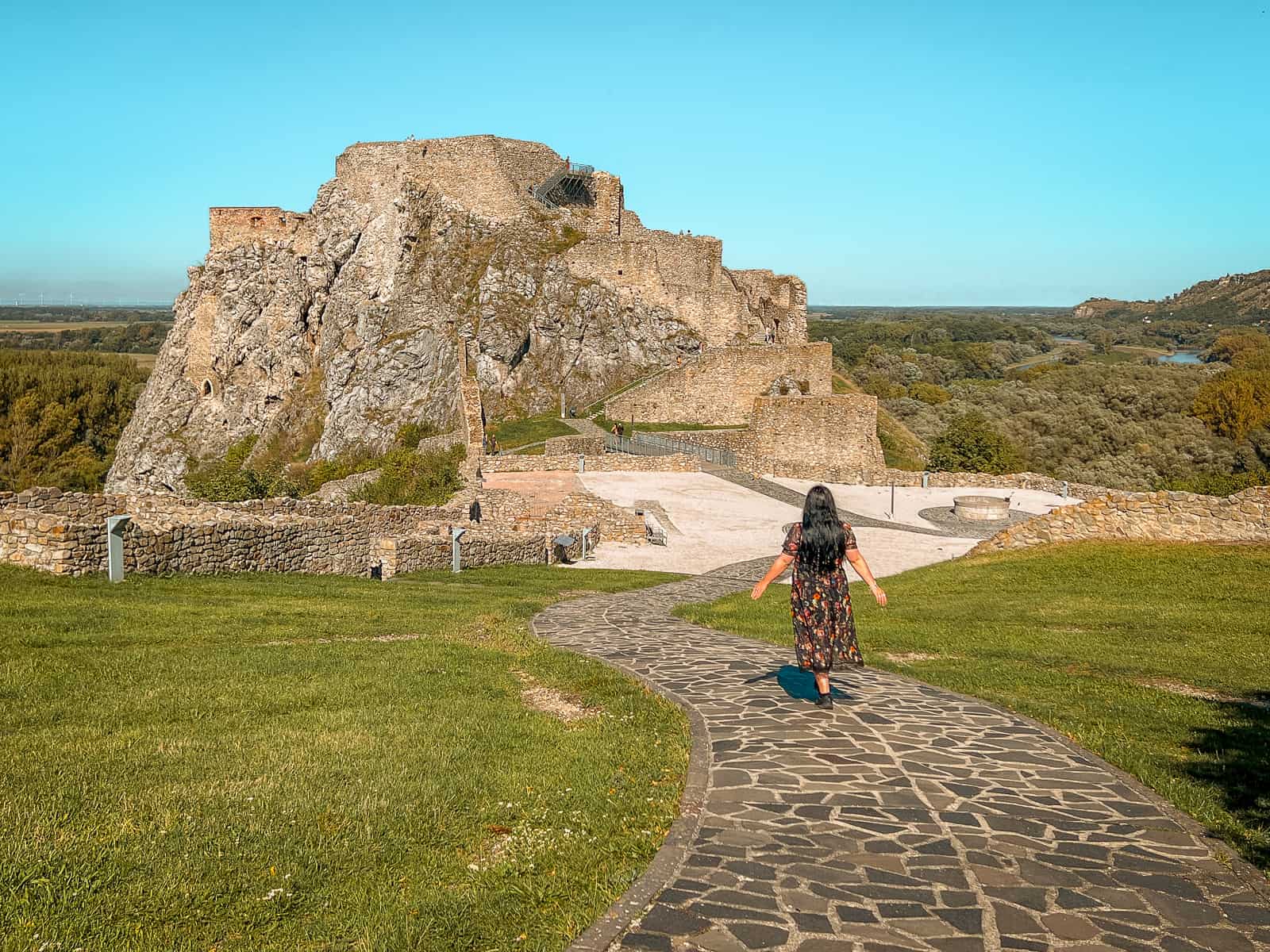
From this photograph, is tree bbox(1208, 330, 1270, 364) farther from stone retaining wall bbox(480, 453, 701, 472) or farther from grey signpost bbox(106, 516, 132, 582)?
grey signpost bbox(106, 516, 132, 582)

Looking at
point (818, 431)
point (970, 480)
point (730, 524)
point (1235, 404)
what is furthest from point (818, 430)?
point (1235, 404)

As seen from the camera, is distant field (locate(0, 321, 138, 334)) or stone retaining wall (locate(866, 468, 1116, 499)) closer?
stone retaining wall (locate(866, 468, 1116, 499))

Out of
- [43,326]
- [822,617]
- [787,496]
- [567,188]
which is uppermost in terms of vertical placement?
[567,188]

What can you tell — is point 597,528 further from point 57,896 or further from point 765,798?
point 57,896

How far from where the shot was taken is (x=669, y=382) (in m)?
42.4

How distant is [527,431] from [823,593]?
106 ft

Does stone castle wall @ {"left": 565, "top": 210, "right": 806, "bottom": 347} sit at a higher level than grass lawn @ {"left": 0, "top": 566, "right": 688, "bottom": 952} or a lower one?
higher

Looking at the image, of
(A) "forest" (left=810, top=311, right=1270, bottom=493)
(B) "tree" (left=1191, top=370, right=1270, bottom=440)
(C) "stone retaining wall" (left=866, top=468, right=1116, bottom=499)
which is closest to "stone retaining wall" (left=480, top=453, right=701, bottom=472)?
(C) "stone retaining wall" (left=866, top=468, right=1116, bottom=499)

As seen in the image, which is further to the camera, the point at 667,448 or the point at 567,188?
the point at 567,188

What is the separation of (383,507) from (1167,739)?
17.0 metres

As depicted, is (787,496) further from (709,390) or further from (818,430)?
(709,390)

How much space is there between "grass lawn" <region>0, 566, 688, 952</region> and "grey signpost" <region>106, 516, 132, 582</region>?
2746 millimetres

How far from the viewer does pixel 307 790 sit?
5.69 metres

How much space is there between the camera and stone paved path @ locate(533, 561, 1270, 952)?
429 centimetres
